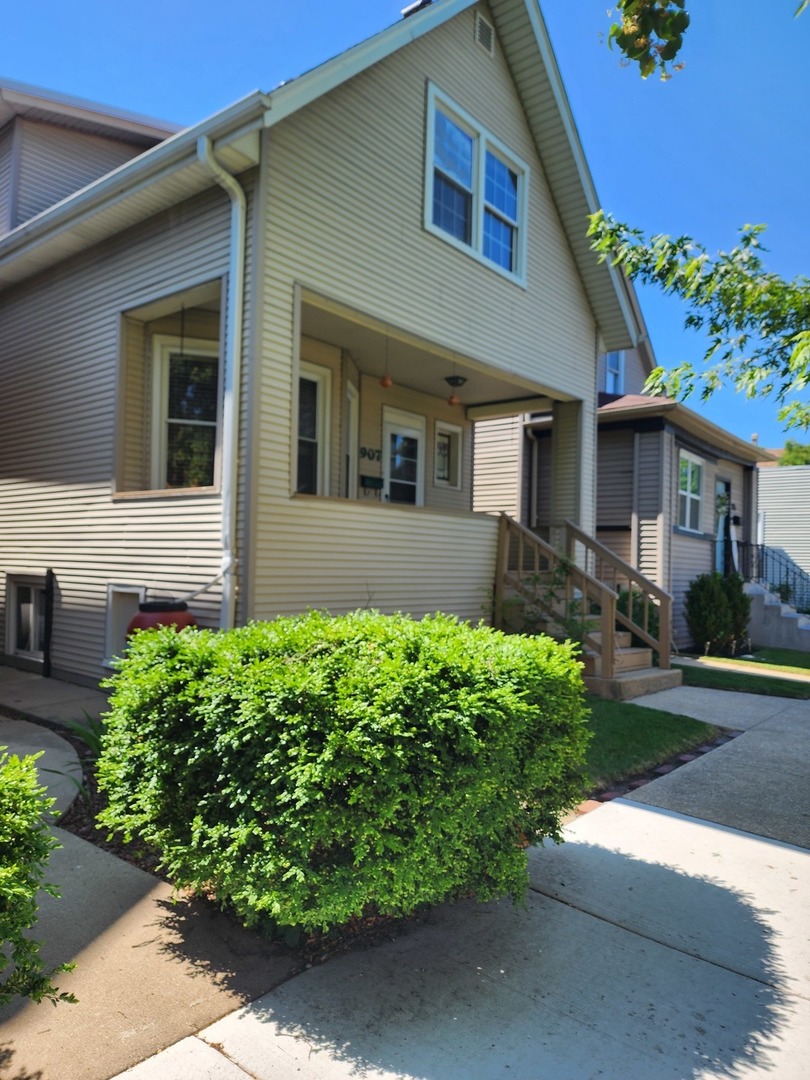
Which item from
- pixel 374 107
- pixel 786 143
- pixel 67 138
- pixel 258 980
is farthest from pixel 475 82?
pixel 258 980

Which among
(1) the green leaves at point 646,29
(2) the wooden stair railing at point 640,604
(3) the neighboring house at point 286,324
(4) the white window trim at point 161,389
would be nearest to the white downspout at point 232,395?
(3) the neighboring house at point 286,324

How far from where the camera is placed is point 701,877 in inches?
148

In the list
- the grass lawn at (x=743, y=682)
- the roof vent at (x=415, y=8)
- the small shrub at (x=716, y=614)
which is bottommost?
the grass lawn at (x=743, y=682)

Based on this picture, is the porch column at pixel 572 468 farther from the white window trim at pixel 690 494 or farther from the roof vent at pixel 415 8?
the roof vent at pixel 415 8

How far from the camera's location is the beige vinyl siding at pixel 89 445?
22.4 feet

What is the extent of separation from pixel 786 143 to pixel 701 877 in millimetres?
6228

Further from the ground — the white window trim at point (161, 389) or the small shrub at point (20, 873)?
the white window trim at point (161, 389)

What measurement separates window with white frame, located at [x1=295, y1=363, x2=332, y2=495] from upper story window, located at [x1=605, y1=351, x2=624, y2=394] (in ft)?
40.0

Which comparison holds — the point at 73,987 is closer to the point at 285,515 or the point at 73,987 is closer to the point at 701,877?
the point at 701,877

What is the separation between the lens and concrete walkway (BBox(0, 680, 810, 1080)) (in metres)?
2.33

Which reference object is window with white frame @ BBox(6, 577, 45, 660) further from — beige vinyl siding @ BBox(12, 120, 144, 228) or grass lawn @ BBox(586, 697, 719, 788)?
grass lawn @ BBox(586, 697, 719, 788)

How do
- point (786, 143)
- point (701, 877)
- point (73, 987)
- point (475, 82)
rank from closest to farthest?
point (73, 987)
point (701, 877)
point (786, 143)
point (475, 82)

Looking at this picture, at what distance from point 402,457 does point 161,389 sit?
4.42 m

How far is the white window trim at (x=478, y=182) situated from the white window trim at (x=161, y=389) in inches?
118
